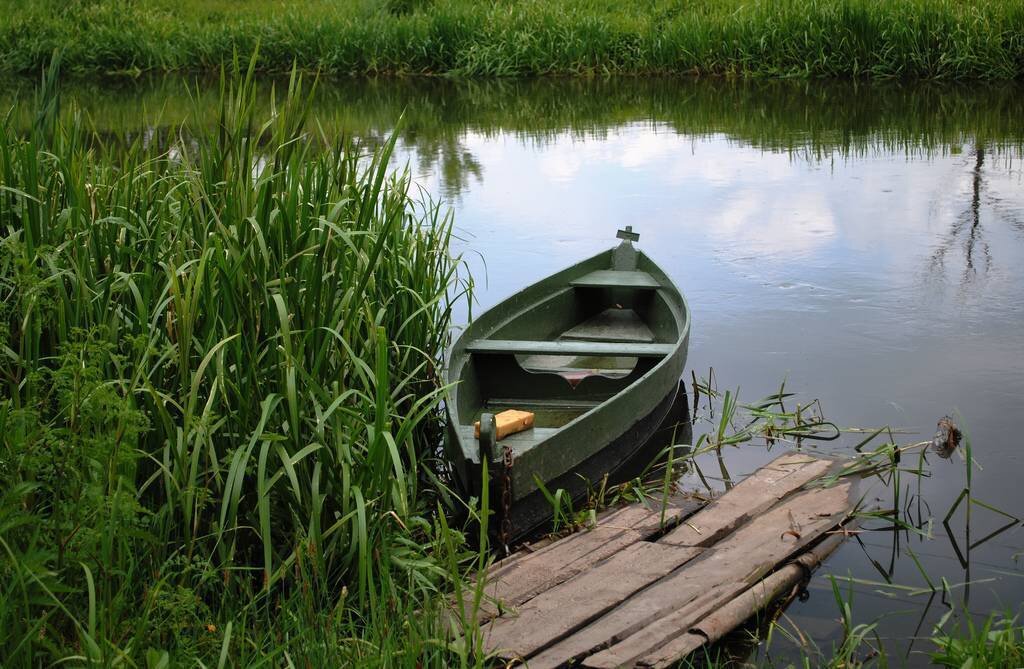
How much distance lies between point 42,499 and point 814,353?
4.30 metres

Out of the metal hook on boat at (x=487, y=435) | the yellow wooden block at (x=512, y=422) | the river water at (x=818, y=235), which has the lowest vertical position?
the river water at (x=818, y=235)

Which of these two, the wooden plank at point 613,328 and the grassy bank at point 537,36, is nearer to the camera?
the wooden plank at point 613,328

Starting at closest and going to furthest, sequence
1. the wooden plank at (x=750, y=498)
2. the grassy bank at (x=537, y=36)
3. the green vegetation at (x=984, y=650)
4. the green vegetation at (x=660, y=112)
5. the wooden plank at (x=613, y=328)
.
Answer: the green vegetation at (x=984, y=650)
the wooden plank at (x=750, y=498)
the wooden plank at (x=613, y=328)
the green vegetation at (x=660, y=112)
the grassy bank at (x=537, y=36)

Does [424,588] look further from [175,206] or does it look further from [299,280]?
[175,206]

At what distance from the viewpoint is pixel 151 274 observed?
3492mm

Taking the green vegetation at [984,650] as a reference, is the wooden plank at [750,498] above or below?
below

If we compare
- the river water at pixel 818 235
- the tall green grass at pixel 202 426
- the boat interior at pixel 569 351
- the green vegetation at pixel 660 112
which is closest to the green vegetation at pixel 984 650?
the river water at pixel 818 235

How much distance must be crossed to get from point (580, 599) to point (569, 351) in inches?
69.9

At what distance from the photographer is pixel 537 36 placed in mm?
17328

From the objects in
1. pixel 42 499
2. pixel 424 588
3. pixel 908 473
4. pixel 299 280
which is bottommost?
pixel 908 473

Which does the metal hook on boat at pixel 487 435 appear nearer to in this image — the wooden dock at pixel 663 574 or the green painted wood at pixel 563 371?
the green painted wood at pixel 563 371

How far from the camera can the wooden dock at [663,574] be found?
3115 millimetres

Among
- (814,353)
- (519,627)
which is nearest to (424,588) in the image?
(519,627)

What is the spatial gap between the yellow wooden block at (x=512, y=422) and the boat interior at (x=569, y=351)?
1.2 inches
